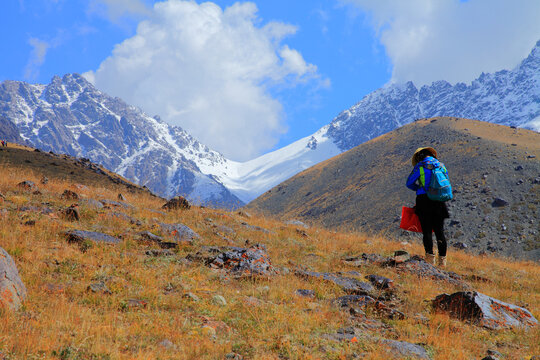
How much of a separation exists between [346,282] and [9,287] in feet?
17.7

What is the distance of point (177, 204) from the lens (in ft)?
38.3

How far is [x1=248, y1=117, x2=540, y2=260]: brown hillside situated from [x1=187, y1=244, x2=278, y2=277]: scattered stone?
12900 millimetres

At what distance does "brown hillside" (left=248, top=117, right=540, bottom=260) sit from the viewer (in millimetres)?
49037

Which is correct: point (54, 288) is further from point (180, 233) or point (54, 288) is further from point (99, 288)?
point (180, 233)

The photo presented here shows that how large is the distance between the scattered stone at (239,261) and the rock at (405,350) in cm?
278

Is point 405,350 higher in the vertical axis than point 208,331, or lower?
lower

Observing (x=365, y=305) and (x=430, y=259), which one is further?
(x=430, y=259)

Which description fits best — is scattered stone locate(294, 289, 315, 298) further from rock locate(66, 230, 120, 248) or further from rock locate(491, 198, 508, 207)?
rock locate(491, 198, 508, 207)

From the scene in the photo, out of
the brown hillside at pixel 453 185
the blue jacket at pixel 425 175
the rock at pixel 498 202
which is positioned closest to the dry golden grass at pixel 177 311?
the blue jacket at pixel 425 175

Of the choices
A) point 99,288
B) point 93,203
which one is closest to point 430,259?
point 99,288

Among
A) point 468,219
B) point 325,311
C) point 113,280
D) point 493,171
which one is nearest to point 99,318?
point 113,280

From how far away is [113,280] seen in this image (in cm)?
503

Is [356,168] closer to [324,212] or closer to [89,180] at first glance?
[324,212]

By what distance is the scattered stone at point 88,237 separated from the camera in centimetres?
654
